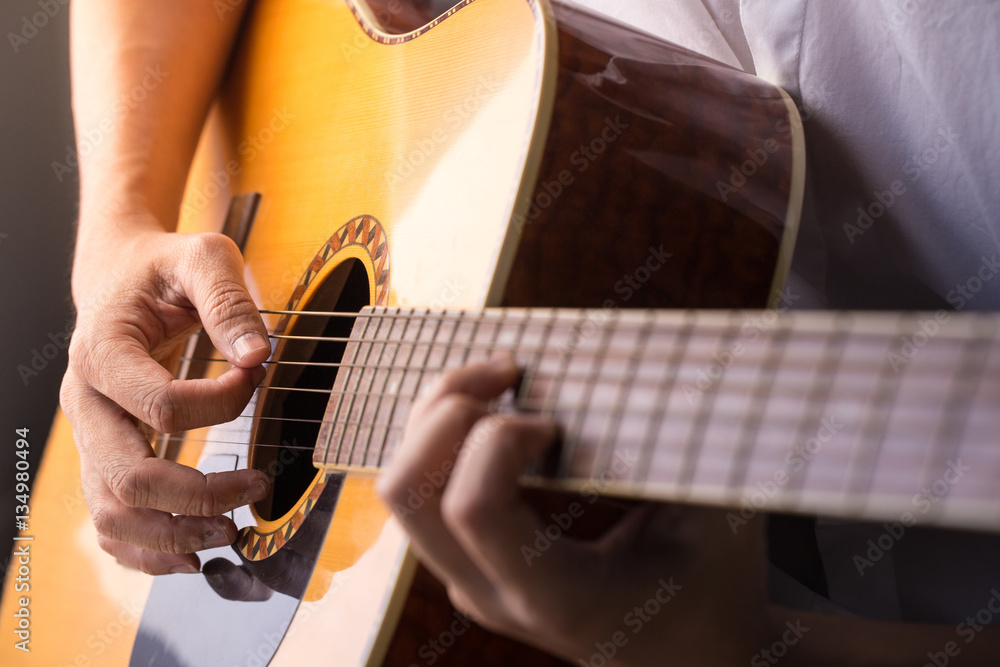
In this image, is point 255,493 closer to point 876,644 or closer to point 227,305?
point 227,305

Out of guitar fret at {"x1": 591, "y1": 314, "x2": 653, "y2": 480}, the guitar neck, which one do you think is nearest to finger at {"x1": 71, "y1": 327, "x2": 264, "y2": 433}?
the guitar neck

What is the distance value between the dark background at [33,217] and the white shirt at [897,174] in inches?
59.2

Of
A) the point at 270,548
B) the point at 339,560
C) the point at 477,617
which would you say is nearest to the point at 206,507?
the point at 270,548

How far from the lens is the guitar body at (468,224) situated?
52 centimetres

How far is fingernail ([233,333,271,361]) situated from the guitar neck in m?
0.29

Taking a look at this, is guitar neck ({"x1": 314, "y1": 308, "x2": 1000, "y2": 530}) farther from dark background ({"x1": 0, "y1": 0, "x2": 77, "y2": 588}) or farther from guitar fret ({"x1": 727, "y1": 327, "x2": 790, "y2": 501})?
dark background ({"x1": 0, "y1": 0, "x2": 77, "y2": 588})

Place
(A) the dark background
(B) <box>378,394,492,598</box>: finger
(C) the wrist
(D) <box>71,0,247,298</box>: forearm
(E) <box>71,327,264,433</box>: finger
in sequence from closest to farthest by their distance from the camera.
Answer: (B) <box>378,394,492,598</box>: finger, (E) <box>71,327,264,433</box>: finger, (C) the wrist, (D) <box>71,0,247,298</box>: forearm, (A) the dark background

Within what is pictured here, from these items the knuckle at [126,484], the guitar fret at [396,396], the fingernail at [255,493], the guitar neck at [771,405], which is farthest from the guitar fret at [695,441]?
the knuckle at [126,484]

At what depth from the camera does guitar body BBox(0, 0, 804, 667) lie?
1.71 ft

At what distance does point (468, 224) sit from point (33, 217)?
1.41 meters

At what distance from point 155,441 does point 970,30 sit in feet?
2.98

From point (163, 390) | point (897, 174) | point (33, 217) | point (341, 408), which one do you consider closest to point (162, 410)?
point (163, 390)

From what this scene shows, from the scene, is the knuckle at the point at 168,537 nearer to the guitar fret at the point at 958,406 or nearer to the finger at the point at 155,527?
the finger at the point at 155,527

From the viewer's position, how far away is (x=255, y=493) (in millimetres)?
662
